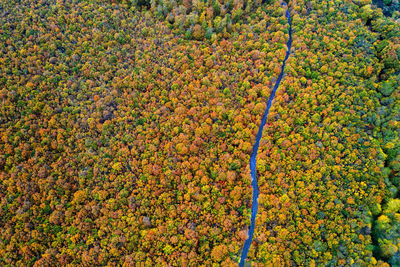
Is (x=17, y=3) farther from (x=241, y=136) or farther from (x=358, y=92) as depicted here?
(x=358, y=92)

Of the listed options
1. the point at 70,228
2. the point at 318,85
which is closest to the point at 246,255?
the point at 70,228

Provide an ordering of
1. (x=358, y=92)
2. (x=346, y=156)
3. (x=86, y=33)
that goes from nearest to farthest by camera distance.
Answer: (x=346, y=156), (x=358, y=92), (x=86, y=33)

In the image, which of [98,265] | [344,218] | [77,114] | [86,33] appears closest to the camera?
[98,265]

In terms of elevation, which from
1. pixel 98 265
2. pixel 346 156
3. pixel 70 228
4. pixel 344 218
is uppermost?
pixel 346 156

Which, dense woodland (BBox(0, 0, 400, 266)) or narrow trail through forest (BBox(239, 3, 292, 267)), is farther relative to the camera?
narrow trail through forest (BBox(239, 3, 292, 267))

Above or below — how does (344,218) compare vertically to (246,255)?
above

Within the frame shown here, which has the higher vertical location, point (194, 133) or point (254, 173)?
point (194, 133)

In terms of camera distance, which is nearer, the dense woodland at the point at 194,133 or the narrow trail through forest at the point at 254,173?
the dense woodland at the point at 194,133

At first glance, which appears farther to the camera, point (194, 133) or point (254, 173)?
point (194, 133)
